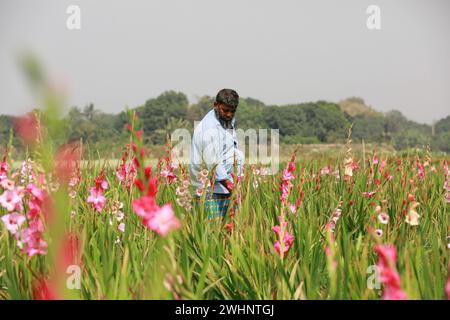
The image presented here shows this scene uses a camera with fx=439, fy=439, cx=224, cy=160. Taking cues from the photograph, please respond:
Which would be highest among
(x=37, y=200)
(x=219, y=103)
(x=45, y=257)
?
(x=219, y=103)

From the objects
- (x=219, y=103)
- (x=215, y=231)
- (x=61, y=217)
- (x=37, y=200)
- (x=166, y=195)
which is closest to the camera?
(x=61, y=217)

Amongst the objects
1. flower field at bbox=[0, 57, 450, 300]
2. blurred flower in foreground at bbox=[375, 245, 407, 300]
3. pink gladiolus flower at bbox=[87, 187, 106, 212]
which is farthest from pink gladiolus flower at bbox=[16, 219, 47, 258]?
blurred flower in foreground at bbox=[375, 245, 407, 300]

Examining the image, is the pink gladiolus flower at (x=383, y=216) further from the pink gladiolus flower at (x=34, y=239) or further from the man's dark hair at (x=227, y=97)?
the man's dark hair at (x=227, y=97)

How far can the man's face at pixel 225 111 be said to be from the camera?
3.40 m

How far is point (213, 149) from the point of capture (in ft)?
11.0

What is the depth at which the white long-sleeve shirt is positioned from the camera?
10.9 ft

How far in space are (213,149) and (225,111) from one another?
12.5 inches

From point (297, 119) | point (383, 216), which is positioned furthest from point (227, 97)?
point (297, 119)

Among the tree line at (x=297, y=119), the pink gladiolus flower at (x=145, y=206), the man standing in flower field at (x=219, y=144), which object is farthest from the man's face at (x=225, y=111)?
the tree line at (x=297, y=119)

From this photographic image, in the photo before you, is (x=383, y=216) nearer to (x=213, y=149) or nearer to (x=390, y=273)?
(x=390, y=273)

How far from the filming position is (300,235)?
2180 mm
